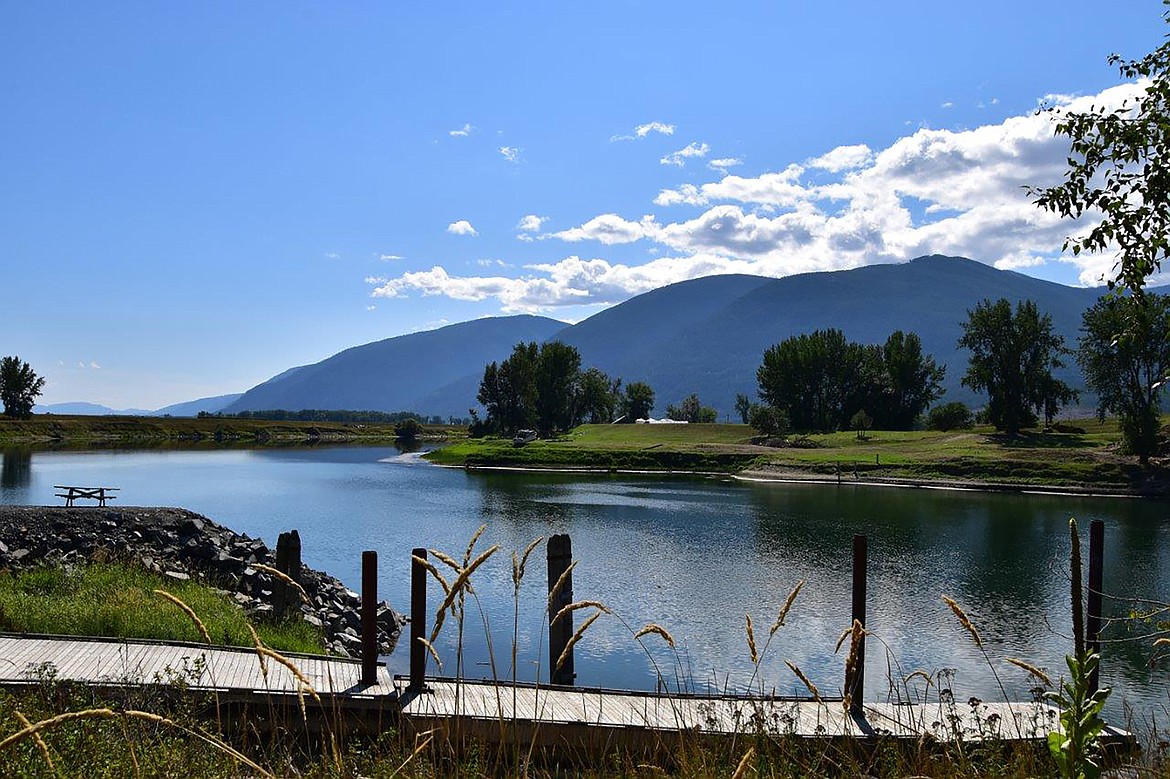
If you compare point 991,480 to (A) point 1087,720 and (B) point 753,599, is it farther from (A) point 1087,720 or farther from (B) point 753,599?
(A) point 1087,720

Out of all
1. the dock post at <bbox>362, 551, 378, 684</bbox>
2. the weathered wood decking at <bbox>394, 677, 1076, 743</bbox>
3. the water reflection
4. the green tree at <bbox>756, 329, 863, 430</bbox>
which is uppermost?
the green tree at <bbox>756, 329, 863, 430</bbox>

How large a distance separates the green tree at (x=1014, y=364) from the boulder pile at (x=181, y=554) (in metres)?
85.9

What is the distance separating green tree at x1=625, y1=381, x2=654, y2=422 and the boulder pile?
129180 mm

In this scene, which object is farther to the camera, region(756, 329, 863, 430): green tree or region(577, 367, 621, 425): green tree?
region(577, 367, 621, 425): green tree

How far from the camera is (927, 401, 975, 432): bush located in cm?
10512

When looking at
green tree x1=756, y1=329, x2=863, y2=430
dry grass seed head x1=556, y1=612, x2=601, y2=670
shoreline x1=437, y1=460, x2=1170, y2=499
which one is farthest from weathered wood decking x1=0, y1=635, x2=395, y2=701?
green tree x1=756, y1=329, x2=863, y2=430

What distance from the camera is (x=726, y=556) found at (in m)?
37.0

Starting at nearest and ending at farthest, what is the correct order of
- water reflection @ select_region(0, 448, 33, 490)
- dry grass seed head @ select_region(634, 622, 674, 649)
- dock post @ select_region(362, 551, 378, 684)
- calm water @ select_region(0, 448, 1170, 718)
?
dry grass seed head @ select_region(634, 622, 674, 649) < dock post @ select_region(362, 551, 378, 684) < calm water @ select_region(0, 448, 1170, 718) < water reflection @ select_region(0, 448, 33, 490)

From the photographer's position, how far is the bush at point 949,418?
105 meters

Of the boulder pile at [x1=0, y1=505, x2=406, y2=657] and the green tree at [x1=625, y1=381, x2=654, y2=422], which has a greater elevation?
the green tree at [x1=625, y1=381, x2=654, y2=422]

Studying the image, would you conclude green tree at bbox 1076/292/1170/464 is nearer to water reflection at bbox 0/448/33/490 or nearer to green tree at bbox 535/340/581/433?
green tree at bbox 535/340/581/433

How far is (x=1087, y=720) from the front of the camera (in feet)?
13.6

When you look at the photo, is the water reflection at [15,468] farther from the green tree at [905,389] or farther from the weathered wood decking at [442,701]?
the green tree at [905,389]

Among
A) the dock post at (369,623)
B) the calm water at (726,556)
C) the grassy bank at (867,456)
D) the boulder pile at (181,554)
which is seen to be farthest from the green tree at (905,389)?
Result: the dock post at (369,623)
